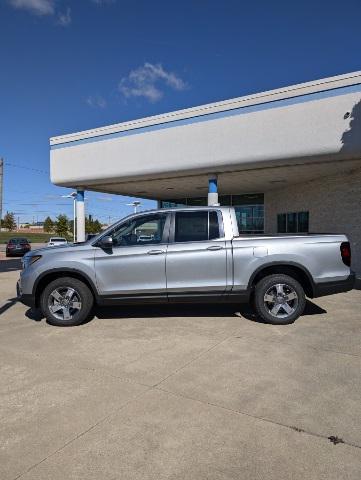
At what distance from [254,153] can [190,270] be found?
263 inches

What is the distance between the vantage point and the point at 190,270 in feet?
19.3

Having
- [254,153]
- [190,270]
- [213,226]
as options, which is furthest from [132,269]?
[254,153]

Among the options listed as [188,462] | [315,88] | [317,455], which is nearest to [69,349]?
[188,462]

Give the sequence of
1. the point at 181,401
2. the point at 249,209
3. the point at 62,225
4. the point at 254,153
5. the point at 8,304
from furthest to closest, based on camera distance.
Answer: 1. the point at 62,225
2. the point at 249,209
3. the point at 254,153
4. the point at 8,304
5. the point at 181,401

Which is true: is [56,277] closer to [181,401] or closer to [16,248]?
[181,401]

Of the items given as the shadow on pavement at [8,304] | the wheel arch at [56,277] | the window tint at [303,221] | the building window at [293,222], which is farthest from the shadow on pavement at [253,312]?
the building window at [293,222]

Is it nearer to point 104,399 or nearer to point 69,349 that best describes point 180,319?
point 69,349

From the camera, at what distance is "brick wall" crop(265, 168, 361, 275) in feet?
37.4

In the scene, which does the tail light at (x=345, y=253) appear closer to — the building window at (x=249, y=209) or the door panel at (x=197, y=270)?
the door panel at (x=197, y=270)

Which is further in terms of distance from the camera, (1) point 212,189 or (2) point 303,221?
(2) point 303,221

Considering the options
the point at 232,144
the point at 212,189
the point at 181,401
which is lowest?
the point at 181,401

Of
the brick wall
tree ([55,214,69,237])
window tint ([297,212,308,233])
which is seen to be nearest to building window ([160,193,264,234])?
the brick wall

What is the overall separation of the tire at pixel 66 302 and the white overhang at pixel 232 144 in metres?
7.50

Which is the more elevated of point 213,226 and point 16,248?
A: point 213,226
